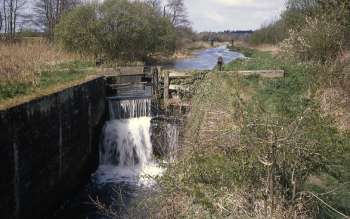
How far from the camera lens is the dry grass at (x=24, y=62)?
12855 mm

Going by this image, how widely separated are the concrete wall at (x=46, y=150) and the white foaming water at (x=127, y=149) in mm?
413

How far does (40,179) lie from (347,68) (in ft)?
30.8

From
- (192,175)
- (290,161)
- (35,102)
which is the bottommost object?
(192,175)

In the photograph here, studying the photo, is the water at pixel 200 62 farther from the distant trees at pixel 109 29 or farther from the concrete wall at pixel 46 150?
the concrete wall at pixel 46 150

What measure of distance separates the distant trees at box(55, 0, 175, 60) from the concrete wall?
1262cm

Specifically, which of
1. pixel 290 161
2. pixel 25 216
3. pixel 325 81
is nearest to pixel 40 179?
pixel 25 216

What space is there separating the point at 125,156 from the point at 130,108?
2.02 meters

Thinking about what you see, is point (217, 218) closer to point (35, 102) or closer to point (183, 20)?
point (35, 102)

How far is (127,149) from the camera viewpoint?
1443 cm

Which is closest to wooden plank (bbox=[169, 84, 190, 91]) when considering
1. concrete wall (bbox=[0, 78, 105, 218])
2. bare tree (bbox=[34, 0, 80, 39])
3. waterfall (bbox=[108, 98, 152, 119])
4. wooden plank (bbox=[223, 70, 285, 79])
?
waterfall (bbox=[108, 98, 152, 119])

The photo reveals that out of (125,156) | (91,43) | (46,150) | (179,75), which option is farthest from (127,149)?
(91,43)

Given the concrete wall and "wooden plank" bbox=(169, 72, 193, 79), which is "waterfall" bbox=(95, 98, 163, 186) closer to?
the concrete wall

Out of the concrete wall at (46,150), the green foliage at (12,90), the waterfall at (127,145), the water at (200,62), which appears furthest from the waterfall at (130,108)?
the water at (200,62)

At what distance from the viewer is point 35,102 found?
31.7 feet
